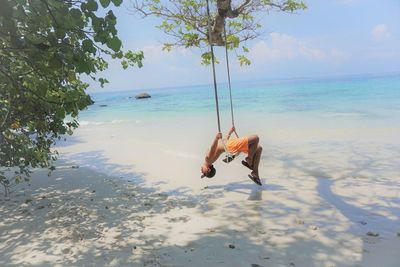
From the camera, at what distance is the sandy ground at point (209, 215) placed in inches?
193

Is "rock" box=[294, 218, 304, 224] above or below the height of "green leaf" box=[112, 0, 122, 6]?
below

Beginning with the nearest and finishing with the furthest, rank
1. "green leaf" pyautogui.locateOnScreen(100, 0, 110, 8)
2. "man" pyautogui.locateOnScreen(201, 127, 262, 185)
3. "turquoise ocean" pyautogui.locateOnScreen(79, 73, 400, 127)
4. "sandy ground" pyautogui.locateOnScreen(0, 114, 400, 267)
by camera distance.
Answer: "green leaf" pyautogui.locateOnScreen(100, 0, 110, 8), "sandy ground" pyautogui.locateOnScreen(0, 114, 400, 267), "man" pyautogui.locateOnScreen(201, 127, 262, 185), "turquoise ocean" pyautogui.locateOnScreen(79, 73, 400, 127)

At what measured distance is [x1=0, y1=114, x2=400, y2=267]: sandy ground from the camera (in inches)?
193

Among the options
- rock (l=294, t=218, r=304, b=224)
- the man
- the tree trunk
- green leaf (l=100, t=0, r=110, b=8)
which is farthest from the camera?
the tree trunk

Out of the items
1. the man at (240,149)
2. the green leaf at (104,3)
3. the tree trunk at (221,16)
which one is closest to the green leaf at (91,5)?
the green leaf at (104,3)

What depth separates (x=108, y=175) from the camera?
33.1 feet

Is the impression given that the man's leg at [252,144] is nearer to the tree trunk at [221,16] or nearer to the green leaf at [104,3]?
the tree trunk at [221,16]

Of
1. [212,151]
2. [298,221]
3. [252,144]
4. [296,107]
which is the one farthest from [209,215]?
[296,107]

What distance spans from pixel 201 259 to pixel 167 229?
3.83ft

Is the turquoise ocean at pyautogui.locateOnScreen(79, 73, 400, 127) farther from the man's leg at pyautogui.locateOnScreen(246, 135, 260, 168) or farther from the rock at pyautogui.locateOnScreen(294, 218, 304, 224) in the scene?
the rock at pyautogui.locateOnScreen(294, 218, 304, 224)

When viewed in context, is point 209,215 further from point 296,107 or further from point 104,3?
point 296,107

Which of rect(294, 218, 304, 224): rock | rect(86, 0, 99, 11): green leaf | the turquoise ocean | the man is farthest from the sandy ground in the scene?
the turquoise ocean

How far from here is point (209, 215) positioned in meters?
6.47

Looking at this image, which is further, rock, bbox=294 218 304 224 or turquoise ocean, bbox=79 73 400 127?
turquoise ocean, bbox=79 73 400 127
